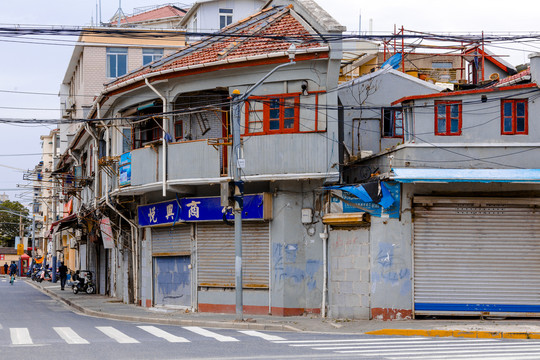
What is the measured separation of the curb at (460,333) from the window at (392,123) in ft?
29.6

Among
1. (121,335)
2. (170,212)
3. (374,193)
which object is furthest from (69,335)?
(374,193)

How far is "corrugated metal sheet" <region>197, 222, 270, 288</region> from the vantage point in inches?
918

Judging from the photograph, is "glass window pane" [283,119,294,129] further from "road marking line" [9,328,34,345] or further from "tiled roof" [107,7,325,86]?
"road marking line" [9,328,34,345]

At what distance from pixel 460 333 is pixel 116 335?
8.13m

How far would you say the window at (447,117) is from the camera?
21.3 metres

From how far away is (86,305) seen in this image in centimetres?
2939

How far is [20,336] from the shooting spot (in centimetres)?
1741

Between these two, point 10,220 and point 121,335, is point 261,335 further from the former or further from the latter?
point 10,220

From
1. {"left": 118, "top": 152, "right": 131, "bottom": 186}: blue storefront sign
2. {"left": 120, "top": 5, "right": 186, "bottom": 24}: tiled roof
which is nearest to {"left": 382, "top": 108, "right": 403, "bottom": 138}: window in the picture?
{"left": 118, "top": 152, "right": 131, "bottom": 186}: blue storefront sign

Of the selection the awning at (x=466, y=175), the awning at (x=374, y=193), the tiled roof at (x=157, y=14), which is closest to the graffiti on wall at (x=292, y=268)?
the awning at (x=374, y=193)

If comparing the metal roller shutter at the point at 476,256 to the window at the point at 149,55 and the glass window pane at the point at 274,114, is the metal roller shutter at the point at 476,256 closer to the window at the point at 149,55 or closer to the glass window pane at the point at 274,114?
the glass window pane at the point at 274,114

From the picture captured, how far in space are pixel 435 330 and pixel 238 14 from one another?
118 ft

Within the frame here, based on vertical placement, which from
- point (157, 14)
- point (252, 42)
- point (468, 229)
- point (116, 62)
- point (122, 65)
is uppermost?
point (157, 14)

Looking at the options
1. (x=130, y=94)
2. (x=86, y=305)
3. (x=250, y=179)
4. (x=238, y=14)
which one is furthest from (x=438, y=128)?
(x=238, y=14)
